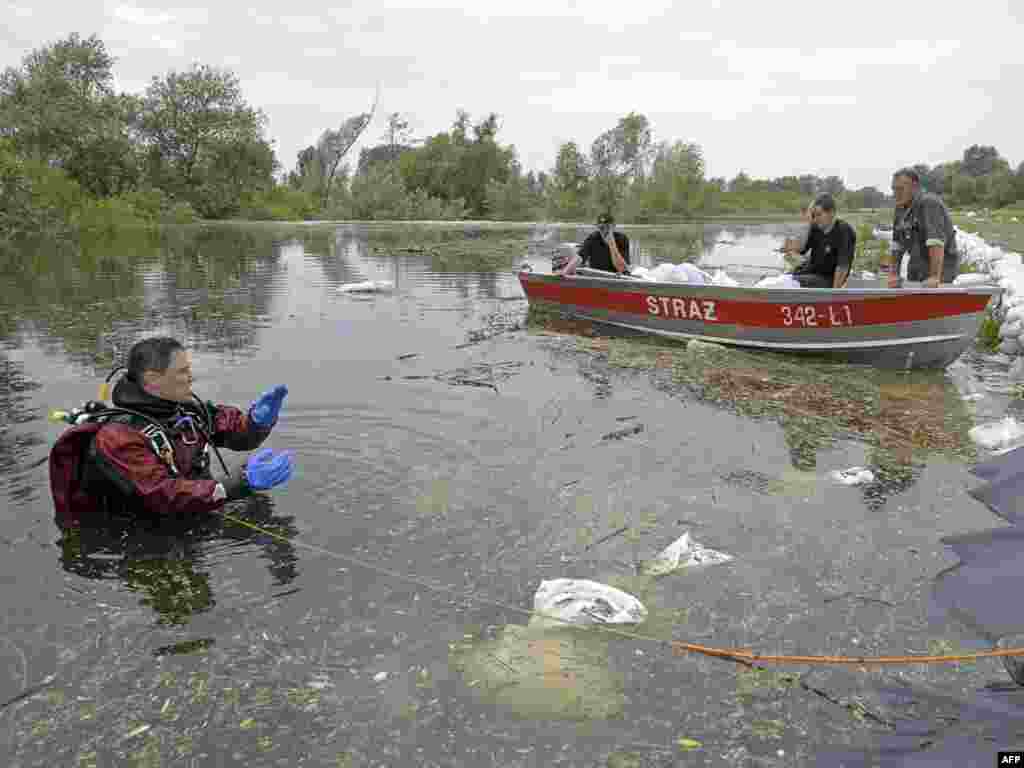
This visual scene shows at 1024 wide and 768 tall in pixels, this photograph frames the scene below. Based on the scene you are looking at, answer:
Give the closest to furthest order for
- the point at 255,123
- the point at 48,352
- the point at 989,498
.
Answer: the point at 989,498 < the point at 48,352 < the point at 255,123

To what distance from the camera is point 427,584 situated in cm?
382

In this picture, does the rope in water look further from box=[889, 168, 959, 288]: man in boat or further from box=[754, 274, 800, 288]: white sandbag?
box=[754, 274, 800, 288]: white sandbag

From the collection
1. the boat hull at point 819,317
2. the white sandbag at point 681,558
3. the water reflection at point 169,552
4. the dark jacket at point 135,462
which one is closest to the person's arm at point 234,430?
the dark jacket at point 135,462

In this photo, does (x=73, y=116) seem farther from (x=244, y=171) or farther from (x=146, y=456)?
(x=146, y=456)

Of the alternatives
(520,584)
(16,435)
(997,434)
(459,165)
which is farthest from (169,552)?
(459,165)

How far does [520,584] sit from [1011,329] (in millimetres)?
8482

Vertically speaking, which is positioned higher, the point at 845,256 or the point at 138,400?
the point at 845,256

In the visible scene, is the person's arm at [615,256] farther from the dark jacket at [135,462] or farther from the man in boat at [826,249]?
the dark jacket at [135,462]

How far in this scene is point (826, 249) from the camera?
9.11 meters

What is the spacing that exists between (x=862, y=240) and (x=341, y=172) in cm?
5974

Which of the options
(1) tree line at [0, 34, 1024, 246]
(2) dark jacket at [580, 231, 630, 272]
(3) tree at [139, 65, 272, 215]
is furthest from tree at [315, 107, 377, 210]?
(2) dark jacket at [580, 231, 630, 272]

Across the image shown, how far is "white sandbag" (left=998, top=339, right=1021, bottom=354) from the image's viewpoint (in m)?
9.13

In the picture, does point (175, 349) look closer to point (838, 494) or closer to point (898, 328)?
point (838, 494)

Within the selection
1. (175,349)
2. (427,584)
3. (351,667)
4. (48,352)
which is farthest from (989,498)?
(48,352)
